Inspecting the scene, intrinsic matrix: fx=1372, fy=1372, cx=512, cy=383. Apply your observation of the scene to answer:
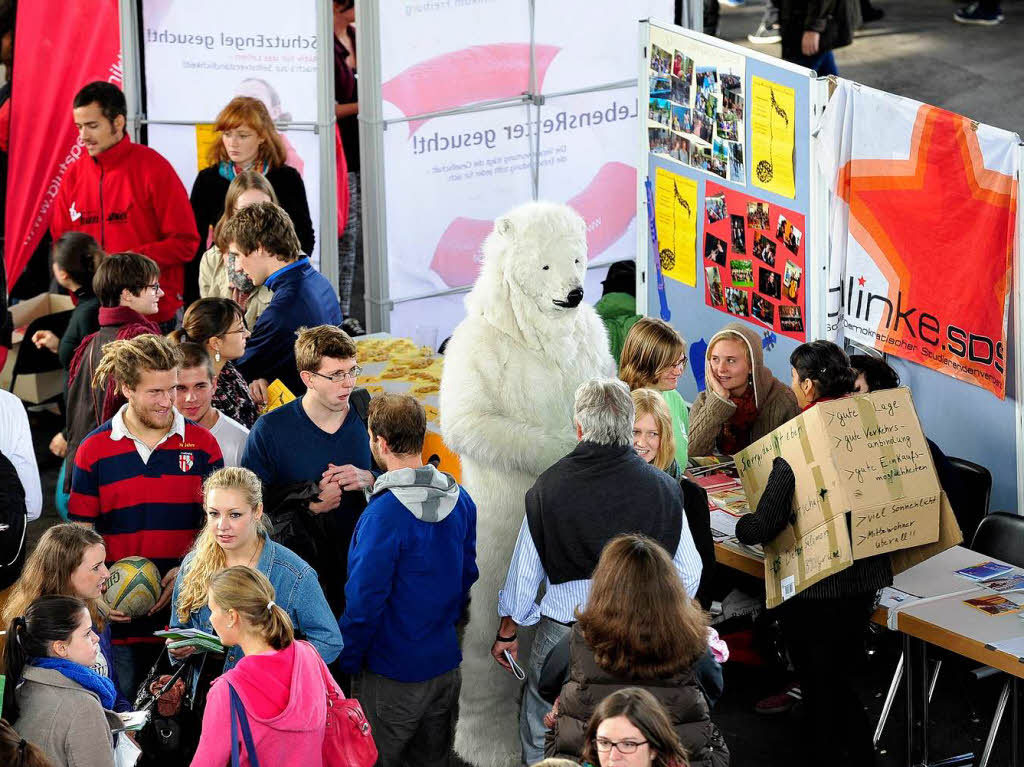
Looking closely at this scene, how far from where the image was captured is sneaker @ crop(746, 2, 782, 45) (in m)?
14.4

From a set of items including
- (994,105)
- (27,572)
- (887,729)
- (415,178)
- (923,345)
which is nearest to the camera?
(27,572)

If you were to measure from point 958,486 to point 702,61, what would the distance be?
7.78ft

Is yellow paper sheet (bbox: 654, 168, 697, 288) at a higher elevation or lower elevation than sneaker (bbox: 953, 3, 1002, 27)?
lower

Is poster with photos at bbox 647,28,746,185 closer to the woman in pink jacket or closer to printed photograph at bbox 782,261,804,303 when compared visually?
printed photograph at bbox 782,261,804,303

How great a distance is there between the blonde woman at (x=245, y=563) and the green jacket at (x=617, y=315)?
130 inches

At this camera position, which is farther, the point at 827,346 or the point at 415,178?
the point at 415,178

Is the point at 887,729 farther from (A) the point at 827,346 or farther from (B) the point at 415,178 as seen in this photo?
(B) the point at 415,178

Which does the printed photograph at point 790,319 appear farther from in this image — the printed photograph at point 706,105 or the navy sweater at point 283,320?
the navy sweater at point 283,320

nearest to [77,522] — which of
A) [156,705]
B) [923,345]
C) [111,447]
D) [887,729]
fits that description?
[111,447]

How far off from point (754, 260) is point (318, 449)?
264cm

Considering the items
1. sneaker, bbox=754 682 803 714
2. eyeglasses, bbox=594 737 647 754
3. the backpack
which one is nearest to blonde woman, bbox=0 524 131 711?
the backpack

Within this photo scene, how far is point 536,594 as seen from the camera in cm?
441

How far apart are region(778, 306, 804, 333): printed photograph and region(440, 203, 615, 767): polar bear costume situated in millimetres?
1647

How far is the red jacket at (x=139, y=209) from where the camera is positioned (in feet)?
22.6
